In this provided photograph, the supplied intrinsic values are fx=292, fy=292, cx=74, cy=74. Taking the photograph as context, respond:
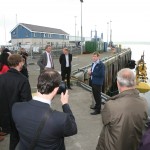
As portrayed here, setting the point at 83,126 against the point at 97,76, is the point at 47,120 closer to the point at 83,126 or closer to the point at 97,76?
the point at 83,126

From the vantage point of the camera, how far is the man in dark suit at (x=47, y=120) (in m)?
2.58

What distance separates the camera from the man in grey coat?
327 cm

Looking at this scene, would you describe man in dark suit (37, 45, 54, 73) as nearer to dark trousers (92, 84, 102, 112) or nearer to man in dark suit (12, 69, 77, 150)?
dark trousers (92, 84, 102, 112)

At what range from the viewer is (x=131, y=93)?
3.34 m

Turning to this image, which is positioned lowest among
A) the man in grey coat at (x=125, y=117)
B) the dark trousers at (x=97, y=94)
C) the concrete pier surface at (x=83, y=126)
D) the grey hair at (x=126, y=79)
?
the concrete pier surface at (x=83, y=126)

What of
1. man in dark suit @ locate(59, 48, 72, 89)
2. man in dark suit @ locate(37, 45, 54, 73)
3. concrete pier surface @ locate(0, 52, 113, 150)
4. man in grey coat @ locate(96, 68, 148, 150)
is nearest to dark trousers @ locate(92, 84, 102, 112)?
concrete pier surface @ locate(0, 52, 113, 150)

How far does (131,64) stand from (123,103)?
39098mm

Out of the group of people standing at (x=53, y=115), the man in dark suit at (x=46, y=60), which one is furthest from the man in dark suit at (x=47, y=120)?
the man in dark suit at (x=46, y=60)

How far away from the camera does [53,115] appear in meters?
2.60

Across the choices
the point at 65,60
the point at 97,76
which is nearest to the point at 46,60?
the point at 65,60

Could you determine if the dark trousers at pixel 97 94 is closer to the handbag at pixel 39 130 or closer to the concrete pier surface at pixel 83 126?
the concrete pier surface at pixel 83 126

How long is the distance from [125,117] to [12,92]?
1.87m

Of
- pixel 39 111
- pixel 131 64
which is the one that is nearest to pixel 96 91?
pixel 39 111

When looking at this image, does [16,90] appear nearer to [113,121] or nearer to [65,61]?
[113,121]
